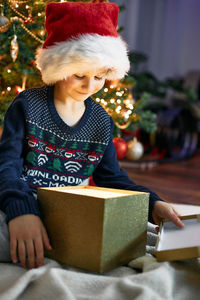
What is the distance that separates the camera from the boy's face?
0.80 metres

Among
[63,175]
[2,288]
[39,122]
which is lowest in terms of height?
[2,288]

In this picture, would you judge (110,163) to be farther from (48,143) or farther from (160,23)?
(160,23)

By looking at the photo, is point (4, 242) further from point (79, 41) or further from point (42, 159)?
point (79, 41)

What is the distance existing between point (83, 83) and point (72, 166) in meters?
0.20

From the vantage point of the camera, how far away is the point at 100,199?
64 centimetres

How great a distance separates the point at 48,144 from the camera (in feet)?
2.80

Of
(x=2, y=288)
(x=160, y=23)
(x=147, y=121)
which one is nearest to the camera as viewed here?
(x=2, y=288)

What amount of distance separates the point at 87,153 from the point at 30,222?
0.27 meters

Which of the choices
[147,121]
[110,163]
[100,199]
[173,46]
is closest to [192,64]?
[173,46]

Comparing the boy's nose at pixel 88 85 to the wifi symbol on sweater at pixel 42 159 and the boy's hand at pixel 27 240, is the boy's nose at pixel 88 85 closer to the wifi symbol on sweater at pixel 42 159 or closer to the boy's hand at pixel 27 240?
the wifi symbol on sweater at pixel 42 159

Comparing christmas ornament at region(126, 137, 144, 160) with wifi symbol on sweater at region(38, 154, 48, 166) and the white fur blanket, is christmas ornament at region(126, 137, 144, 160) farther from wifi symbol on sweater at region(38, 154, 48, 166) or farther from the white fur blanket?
the white fur blanket

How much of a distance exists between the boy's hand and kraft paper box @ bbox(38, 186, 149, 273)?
0.04 metres

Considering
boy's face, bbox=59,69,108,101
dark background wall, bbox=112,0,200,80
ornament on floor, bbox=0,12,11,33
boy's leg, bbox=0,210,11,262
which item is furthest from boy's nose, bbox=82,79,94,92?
dark background wall, bbox=112,0,200,80

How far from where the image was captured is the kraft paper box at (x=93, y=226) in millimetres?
647
